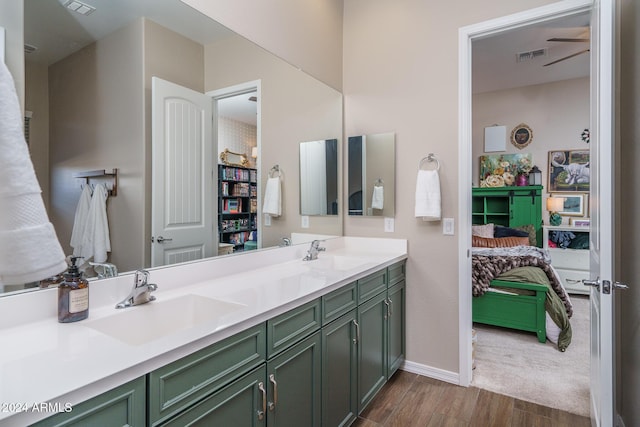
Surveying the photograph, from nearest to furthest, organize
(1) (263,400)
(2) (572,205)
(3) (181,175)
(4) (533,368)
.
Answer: (1) (263,400) → (3) (181,175) → (4) (533,368) → (2) (572,205)

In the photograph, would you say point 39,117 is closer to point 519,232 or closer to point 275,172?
point 275,172

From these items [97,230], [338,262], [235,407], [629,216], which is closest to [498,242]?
[629,216]

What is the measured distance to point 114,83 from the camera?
1370 mm

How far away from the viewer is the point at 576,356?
2861mm

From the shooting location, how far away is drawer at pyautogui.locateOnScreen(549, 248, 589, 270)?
4668mm

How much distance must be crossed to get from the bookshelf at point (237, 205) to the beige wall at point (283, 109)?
0.36 feet

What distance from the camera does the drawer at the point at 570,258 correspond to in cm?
467

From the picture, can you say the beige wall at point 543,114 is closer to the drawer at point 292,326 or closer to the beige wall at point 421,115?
the beige wall at point 421,115

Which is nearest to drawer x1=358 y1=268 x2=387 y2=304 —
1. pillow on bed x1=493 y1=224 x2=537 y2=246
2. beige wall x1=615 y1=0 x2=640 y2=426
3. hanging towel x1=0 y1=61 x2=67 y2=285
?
beige wall x1=615 y1=0 x2=640 y2=426

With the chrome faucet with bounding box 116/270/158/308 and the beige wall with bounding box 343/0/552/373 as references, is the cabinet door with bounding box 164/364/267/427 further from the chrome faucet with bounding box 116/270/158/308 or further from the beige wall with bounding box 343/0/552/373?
the beige wall with bounding box 343/0/552/373

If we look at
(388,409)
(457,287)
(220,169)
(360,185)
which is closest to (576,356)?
(457,287)

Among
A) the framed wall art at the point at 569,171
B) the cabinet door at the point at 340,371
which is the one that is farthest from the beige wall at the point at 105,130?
the framed wall art at the point at 569,171

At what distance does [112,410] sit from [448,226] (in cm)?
217

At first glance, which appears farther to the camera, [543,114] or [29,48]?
[543,114]
